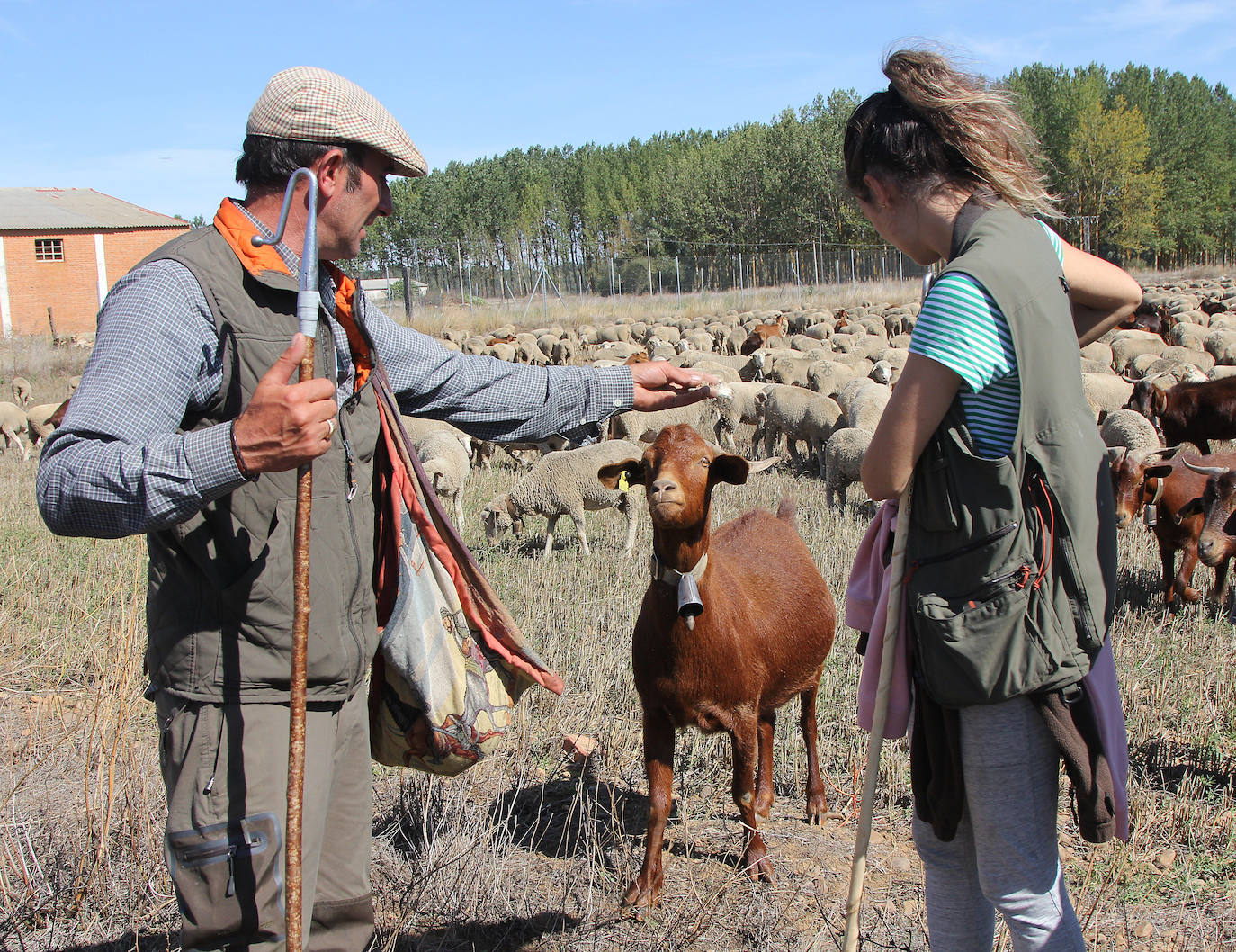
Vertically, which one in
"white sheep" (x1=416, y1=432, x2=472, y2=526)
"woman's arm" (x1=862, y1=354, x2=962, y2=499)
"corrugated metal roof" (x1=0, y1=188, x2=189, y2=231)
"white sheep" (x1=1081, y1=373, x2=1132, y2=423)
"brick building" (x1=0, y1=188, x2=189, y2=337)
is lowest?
"white sheep" (x1=416, y1=432, x2=472, y2=526)

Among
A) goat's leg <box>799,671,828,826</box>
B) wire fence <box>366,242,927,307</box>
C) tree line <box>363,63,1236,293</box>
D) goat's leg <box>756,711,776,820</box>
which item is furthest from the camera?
tree line <box>363,63,1236,293</box>

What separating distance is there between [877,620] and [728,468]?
5.42 feet

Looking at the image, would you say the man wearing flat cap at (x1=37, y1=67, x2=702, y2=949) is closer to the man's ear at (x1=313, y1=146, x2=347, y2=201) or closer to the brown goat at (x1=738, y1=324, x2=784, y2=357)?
the man's ear at (x1=313, y1=146, x2=347, y2=201)

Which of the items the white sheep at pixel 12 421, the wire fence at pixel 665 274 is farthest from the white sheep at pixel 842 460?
the wire fence at pixel 665 274

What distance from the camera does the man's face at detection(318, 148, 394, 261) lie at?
2494mm

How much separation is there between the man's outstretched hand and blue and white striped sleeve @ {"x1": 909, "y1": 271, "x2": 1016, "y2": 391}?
1345mm

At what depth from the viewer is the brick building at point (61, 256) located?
4809 centimetres

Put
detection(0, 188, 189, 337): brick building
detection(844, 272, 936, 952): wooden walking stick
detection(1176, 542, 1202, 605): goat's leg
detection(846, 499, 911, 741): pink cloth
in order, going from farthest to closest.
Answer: detection(0, 188, 189, 337): brick building < detection(1176, 542, 1202, 605): goat's leg < detection(846, 499, 911, 741): pink cloth < detection(844, 272, 936, 952): wooden walking stick

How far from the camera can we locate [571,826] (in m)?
4.78

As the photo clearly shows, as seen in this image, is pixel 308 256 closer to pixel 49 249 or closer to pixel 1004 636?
pixel 1004 636

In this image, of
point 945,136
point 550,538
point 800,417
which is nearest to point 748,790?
point 945,136

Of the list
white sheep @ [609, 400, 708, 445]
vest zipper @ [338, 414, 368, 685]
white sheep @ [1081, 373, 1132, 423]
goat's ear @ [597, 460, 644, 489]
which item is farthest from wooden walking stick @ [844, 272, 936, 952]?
white sheep @ [1081, 373, 1132, 423]

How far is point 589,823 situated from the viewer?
4.46 meters

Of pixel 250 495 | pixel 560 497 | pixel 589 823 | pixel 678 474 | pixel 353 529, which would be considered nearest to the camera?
pixel 250 495
